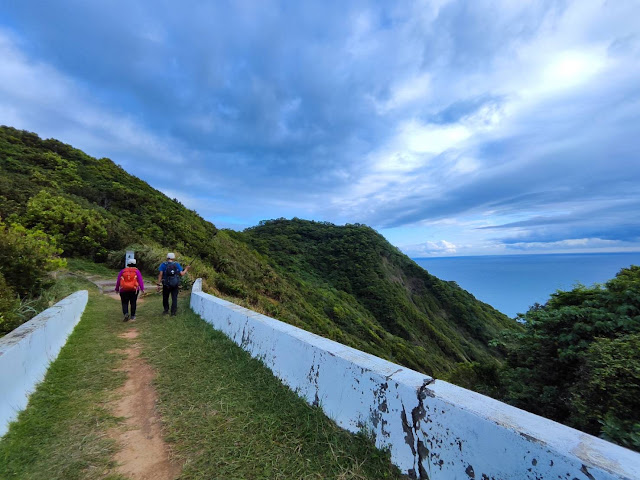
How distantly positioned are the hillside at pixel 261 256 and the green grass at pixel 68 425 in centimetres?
263

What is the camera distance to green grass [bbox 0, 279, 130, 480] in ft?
7.10

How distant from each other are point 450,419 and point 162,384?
10.3 feet

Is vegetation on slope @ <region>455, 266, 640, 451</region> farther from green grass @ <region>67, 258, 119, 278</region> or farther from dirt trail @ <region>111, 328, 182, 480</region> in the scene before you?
green grass @ <region>67, 258, 119, 278</region>

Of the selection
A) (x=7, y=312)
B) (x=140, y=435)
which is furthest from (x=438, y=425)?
(x=7, y=312)

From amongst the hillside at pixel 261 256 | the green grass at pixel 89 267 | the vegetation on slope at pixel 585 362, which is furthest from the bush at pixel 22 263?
the vegetation on slope at pixel 585 362

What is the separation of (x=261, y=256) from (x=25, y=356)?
2642 centimetres

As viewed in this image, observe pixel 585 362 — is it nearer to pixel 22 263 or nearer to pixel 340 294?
pixel 22 263

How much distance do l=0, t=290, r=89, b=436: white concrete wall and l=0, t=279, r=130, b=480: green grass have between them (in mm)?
104

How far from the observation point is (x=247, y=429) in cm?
255

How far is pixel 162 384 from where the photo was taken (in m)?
3.46

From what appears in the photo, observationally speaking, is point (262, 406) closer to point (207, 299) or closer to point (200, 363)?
point (200, 363)

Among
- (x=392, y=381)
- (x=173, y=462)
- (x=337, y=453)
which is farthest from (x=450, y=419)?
(x=173, y=462)

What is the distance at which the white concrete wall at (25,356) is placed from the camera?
2.67 m

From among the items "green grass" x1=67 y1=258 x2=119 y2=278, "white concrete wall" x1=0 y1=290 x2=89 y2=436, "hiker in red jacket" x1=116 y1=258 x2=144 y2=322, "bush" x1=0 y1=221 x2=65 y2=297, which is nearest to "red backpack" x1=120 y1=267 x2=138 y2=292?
"hiker in red jacket" x1=116 y1=258 x2=144 y2=322
